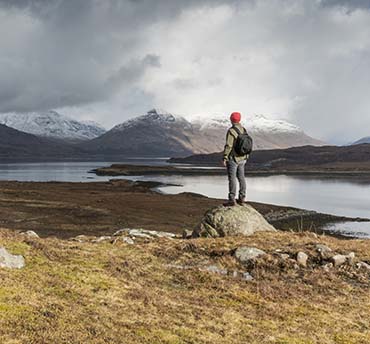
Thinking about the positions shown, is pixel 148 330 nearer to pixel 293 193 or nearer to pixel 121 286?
pixel 121 286

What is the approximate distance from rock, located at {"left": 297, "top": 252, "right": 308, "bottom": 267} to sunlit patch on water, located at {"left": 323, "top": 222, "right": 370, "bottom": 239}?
40.9m

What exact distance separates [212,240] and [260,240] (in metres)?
1.90

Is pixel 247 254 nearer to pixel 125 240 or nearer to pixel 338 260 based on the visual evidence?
pixel 338 260

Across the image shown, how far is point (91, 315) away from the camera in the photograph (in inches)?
381

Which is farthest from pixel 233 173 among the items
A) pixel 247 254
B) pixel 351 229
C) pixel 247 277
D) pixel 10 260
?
pixel 351 229

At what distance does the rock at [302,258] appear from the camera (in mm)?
14719

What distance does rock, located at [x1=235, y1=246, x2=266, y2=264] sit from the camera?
49.2 ft

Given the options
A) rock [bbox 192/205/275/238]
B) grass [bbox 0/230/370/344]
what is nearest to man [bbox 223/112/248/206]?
rock [bbox 192/205/275/238]

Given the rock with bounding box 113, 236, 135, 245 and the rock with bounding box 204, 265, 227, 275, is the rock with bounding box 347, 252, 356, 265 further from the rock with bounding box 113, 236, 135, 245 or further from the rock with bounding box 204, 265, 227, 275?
the rock with bounding box 113, 236, 135, 245

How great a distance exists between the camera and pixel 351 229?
188ft

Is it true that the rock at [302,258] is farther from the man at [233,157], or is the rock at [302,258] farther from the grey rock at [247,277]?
the man at [233,157]

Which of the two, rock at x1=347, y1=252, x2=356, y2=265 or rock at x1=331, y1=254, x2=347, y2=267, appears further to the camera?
A: rock at x1=347, y1=252, x2=356, y2=265

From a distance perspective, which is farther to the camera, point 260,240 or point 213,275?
point 260,240

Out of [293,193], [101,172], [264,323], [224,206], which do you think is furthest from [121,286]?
[101,172]
